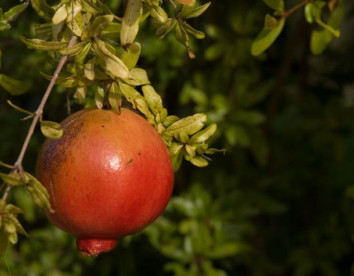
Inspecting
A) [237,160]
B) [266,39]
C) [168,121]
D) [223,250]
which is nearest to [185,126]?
[168,121]

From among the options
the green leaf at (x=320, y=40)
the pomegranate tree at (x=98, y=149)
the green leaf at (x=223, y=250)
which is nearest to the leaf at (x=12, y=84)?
the pomegranate tree at (x=98, y=149)

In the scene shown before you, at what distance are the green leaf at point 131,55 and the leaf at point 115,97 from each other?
0.04 meters

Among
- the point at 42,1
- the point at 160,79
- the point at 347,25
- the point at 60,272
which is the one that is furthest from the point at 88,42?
the point at 347,25

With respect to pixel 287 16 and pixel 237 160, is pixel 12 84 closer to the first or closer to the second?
pixel 287 16

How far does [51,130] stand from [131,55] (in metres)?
0.17

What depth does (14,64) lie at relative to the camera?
2180 millimetres

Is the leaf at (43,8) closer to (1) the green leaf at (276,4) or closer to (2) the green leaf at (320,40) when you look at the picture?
(1) the green leaf at (276,4)

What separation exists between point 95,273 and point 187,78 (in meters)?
0.65

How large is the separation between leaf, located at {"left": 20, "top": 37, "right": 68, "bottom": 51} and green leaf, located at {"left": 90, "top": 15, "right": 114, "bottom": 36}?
51 mm

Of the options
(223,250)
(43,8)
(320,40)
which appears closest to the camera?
(43,8)

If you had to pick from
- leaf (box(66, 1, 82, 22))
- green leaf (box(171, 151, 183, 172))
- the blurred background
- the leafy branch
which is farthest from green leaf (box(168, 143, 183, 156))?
the blurred background

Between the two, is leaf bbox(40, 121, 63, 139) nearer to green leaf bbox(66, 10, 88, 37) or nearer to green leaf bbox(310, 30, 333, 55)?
green leaf bbox(66, 10, 88, 37)

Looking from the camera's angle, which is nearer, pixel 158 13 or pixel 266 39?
pixel 158 13

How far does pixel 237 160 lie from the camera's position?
7.63ft
